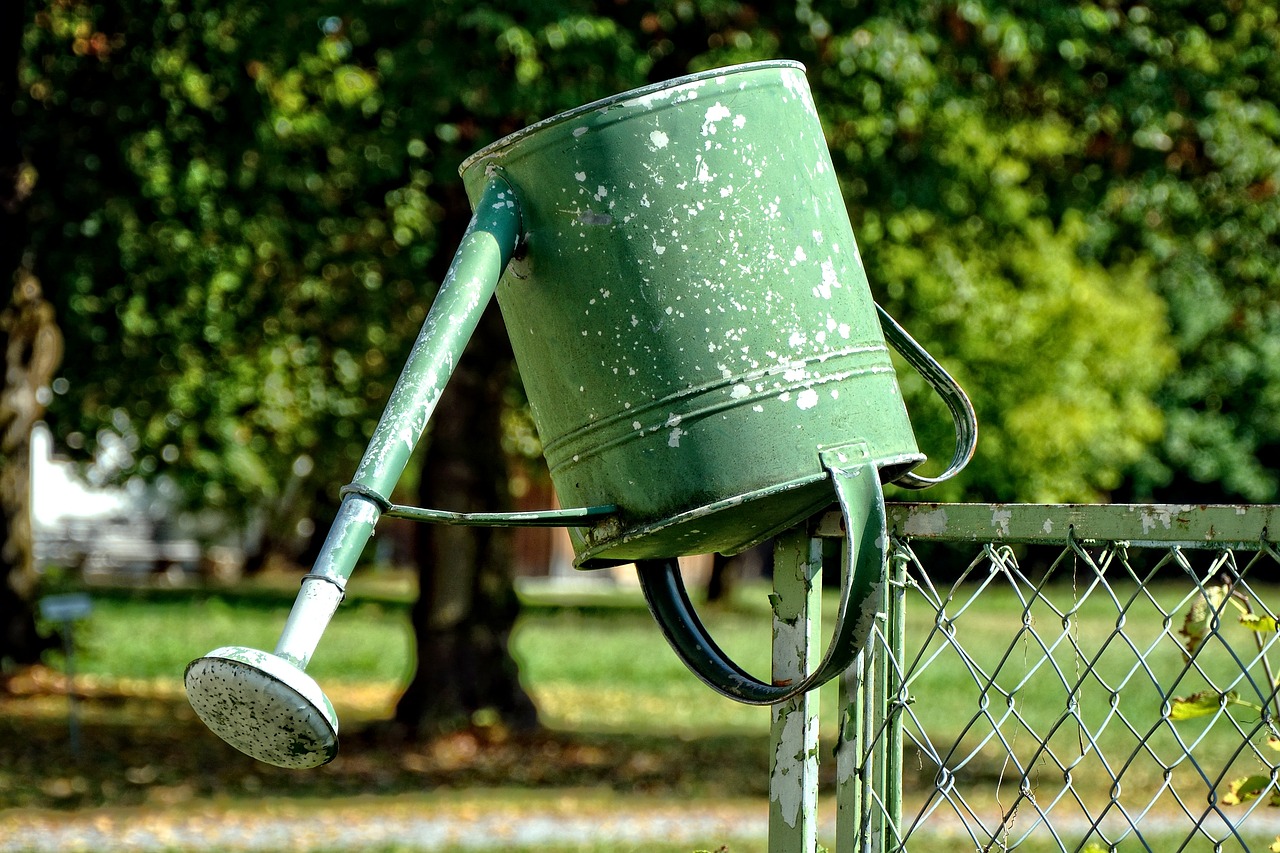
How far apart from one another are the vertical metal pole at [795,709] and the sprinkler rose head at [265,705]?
0.71m

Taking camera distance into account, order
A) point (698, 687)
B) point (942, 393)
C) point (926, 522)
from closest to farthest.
Result: point (926, 522), point (942, 393), point (698, 687)

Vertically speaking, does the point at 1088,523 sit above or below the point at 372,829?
above

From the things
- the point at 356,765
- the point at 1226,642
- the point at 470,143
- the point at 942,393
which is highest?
the point at 470,143

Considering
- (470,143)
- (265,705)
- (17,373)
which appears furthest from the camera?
(17,373)

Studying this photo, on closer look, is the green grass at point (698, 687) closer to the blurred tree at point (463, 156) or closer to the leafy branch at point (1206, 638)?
the leafy branch at point (1206, 638)

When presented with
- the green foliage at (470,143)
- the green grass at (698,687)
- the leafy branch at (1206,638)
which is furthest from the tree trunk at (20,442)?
the leafy branch at (1206,638)

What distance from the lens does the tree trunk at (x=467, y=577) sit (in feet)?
33.7

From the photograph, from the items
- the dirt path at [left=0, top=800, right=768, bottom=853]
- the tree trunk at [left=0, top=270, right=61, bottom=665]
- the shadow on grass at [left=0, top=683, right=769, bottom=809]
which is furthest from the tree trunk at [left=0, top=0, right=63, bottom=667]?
the dirt path at [left=0, top=800, right=768, bottom=853]

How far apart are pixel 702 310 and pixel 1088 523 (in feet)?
1.90

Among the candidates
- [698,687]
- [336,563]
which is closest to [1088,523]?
[336,563]

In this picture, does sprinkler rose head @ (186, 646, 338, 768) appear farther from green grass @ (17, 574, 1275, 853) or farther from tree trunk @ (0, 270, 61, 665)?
tree trunk @ (0, 270, 61, 665)

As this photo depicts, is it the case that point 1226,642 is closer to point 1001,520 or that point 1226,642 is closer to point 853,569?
point 1001,520

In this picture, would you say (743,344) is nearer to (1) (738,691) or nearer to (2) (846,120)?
(1) (738,691)

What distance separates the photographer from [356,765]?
9500 mm
